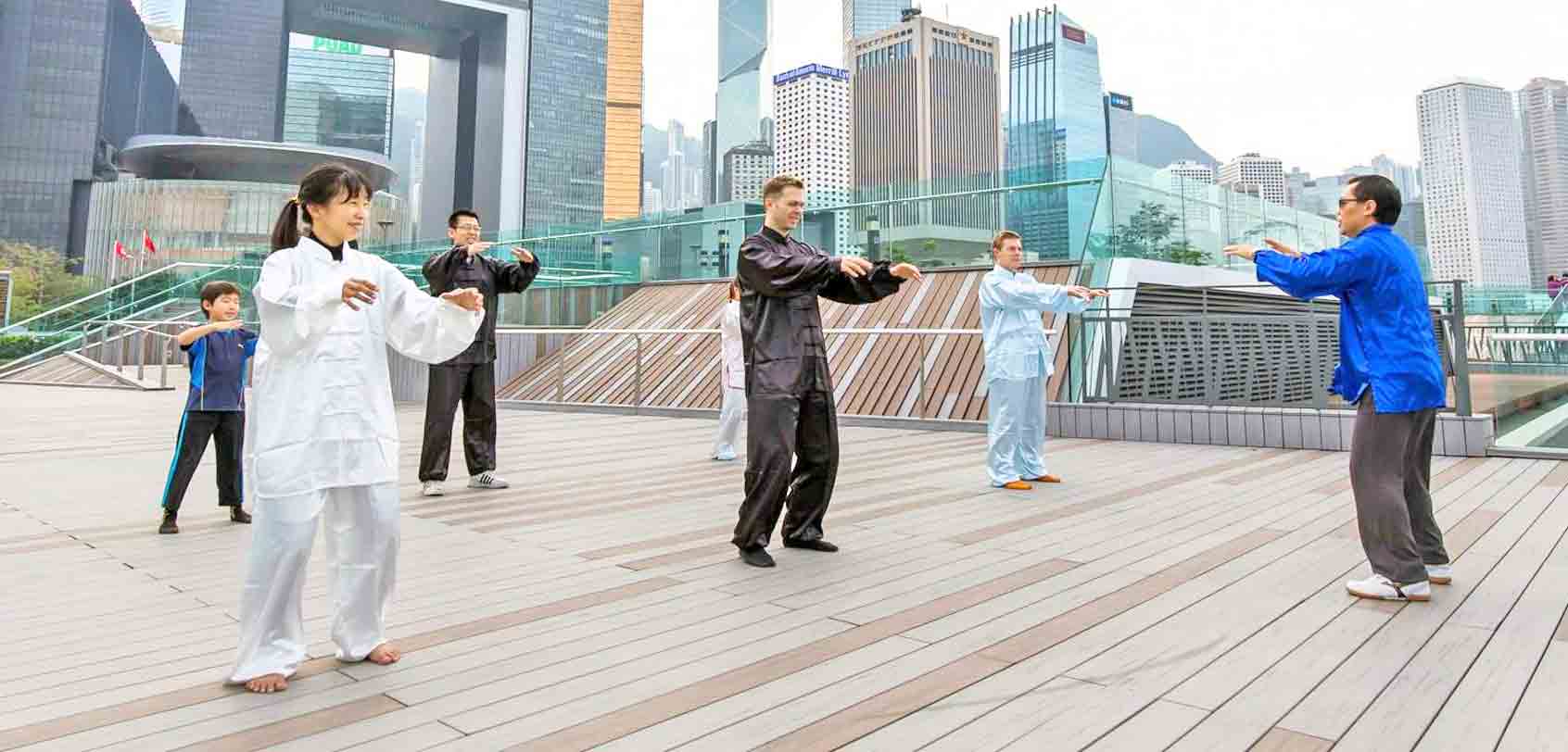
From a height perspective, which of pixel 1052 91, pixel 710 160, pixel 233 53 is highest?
pixel 710 160

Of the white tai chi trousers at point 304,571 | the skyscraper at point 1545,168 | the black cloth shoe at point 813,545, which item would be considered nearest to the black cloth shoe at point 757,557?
the black cloth shoe at point 813,545

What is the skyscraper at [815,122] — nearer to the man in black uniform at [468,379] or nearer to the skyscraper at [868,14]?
the skyscraper at [868,14]

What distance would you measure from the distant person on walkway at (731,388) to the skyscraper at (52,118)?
74.2m

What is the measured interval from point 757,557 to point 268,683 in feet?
5.44

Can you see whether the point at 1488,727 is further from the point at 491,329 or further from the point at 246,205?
the point at 246,205

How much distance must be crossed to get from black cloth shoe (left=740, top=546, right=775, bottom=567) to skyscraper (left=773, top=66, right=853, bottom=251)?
445 ft

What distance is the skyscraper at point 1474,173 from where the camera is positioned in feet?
170

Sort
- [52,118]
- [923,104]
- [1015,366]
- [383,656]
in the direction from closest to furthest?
[383,656] < [1015,366] < [52,118] < [923,104]

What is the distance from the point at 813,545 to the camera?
3.48m

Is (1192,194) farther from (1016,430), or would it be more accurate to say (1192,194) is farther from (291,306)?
(291,306)

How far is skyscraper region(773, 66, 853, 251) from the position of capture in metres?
139

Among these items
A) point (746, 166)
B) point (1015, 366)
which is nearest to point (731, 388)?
point (1015, 366)

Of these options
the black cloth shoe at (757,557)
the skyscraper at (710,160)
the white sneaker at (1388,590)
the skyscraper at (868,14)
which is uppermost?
the skyscraper at (868,14)

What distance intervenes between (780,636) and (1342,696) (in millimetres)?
1337
